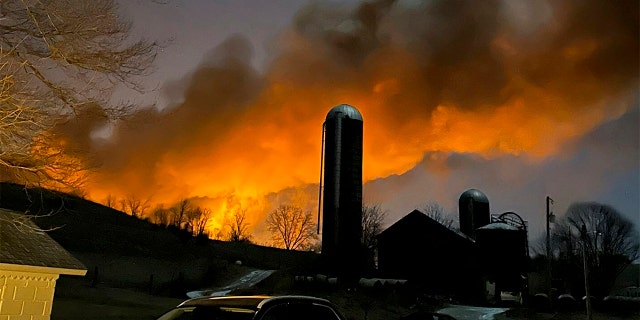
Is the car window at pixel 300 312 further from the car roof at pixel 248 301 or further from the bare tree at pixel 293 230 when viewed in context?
the bare tree at pixel 293 230

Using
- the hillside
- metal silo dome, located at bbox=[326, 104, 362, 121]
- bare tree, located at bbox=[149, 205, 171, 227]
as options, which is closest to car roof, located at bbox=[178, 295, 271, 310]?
the hillside

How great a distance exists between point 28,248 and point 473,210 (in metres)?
36.1

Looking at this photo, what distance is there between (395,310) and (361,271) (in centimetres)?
427

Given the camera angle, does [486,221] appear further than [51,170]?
Yes

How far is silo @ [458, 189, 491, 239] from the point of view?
39344 millimetres

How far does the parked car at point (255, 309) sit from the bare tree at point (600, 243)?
4910cm

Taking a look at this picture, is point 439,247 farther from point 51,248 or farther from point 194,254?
point 51,248

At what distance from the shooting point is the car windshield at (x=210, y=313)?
459 cm

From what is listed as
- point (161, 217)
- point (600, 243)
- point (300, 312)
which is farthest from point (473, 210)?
point (300, 312)

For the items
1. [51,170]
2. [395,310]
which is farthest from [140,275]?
[51,170]

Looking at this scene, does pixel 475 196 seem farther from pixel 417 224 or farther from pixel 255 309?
pixel 255 309

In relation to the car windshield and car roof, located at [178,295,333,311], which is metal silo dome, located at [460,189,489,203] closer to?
car roof, located at [178,295,333,311]

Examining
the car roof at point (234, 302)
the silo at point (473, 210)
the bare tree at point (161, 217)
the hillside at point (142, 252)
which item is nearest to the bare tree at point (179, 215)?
the bare tree at point (161, 217)

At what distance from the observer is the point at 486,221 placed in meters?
39.4
